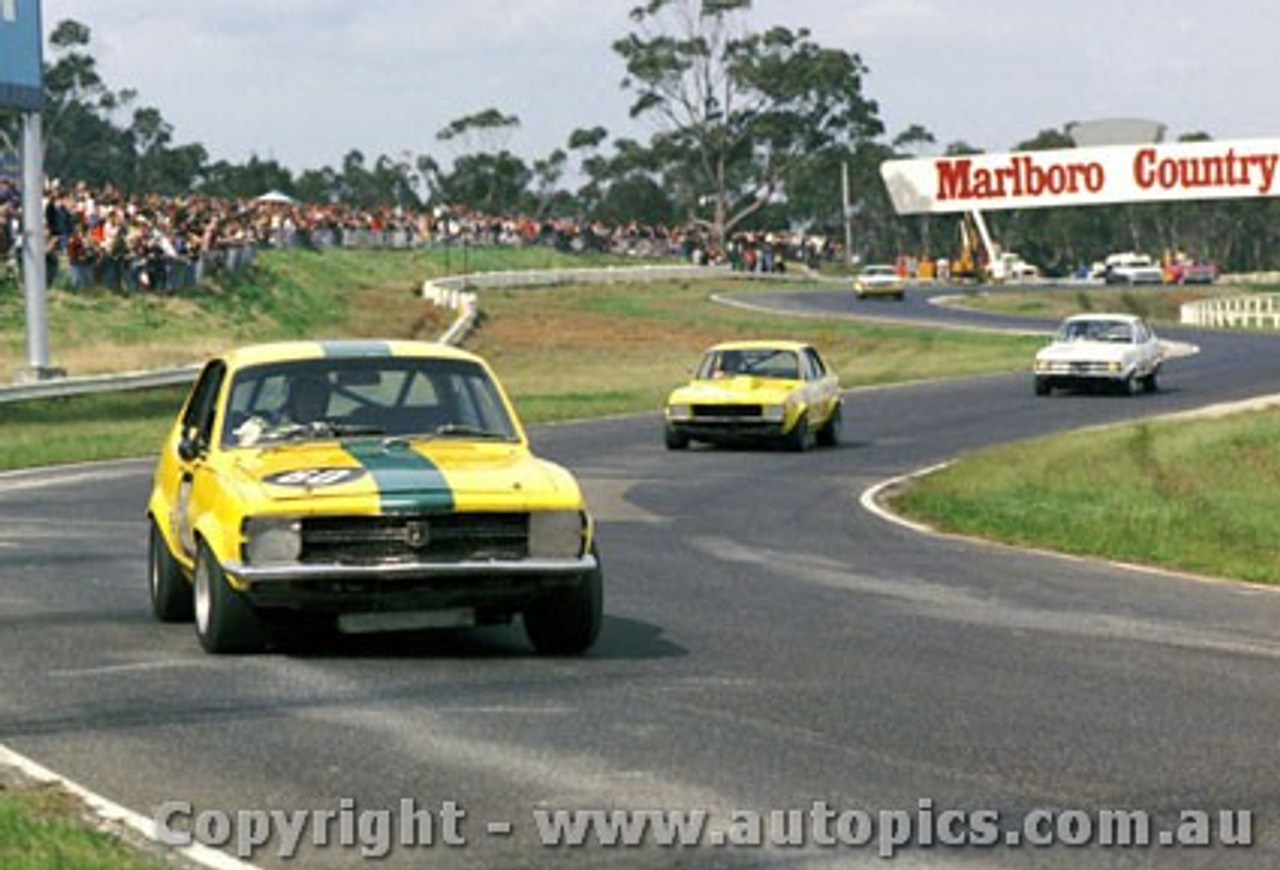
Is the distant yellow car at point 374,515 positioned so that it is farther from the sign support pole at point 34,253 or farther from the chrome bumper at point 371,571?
the sign support pole at point 34,253

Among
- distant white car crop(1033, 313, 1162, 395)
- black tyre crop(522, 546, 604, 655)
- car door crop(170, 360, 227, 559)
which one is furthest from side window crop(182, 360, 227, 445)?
distant white car crop(1033, 313, 1162, 395)

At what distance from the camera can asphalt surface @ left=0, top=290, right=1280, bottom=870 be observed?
7.76 metres

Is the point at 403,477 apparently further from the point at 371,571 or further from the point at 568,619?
the point at 568,619

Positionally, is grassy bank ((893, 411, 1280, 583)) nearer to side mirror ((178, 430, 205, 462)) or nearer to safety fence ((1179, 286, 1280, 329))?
side mirror ((178, 430, 205, 462))

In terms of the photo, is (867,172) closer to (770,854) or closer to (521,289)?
(521,289)

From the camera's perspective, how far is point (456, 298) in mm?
66062

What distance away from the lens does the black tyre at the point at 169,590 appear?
42.5 ft

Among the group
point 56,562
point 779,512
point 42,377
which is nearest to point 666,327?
point 42,377

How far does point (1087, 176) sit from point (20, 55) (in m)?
69.5

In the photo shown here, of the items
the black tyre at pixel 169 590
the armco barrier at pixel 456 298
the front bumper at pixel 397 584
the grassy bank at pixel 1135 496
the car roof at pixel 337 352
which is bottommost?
the armco barrier at pixel 456 298

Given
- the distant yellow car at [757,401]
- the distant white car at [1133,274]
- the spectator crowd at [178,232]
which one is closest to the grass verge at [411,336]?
the spectator crowd at [178,232]

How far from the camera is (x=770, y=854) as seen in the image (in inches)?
285

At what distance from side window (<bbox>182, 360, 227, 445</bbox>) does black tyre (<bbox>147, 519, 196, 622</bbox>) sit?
2.10 feet

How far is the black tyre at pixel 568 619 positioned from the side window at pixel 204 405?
7.00 ft
